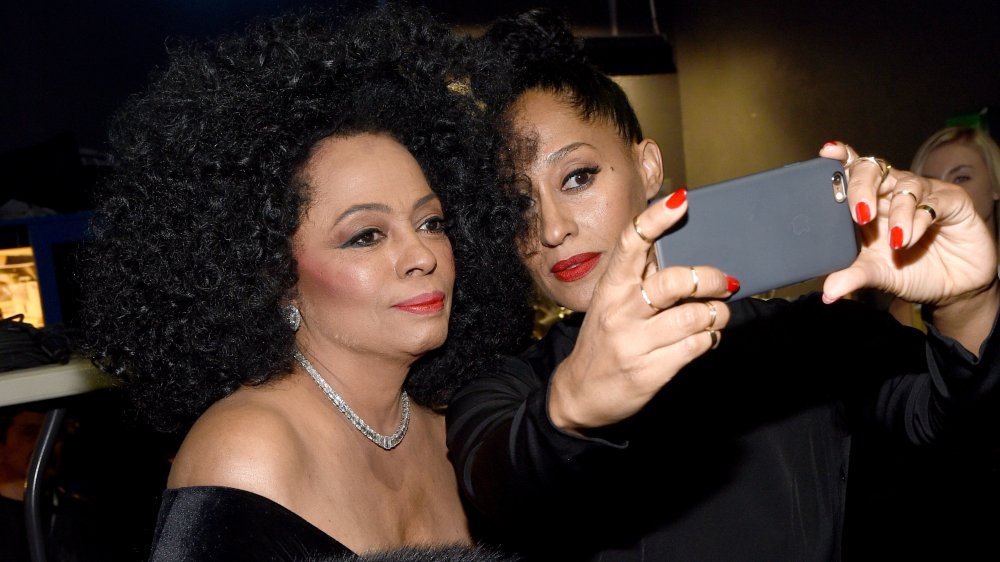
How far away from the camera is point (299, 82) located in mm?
1803

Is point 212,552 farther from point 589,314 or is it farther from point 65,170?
point 65,170

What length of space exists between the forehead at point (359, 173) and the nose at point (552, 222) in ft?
0.86

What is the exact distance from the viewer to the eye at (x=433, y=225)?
1.79 metres

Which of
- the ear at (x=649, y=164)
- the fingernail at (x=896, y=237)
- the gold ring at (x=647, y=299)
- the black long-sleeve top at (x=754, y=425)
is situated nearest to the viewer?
the gold ring at (x=647, y=299)

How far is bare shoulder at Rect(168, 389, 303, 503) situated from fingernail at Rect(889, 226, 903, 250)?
1.07 m

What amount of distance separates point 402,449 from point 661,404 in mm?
576

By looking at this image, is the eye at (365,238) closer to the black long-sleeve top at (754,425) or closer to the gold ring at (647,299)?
the black long-sleeve top at (754,425)

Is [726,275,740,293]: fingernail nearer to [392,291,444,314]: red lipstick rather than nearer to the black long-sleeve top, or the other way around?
the black long-sleeve top

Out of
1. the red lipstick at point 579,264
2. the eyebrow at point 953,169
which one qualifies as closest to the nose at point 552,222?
the red lipstick at point 579,264

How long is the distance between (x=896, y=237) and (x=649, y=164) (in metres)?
0.81

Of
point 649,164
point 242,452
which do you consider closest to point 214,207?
point 242,452

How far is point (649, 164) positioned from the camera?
2061 mm

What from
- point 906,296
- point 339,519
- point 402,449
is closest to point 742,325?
point 906,296

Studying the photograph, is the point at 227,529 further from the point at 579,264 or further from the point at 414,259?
the point at 579,264
